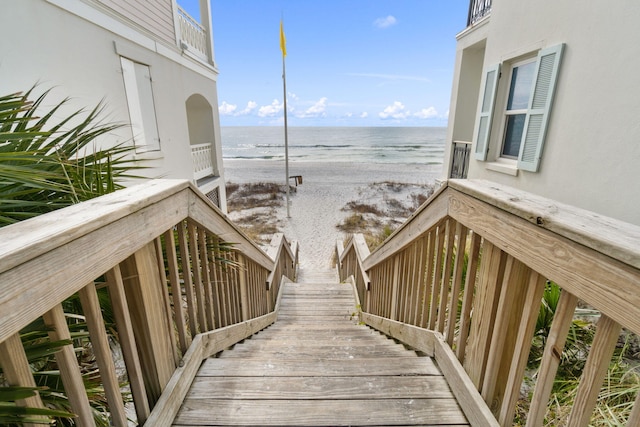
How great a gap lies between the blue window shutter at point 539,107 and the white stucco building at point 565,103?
Result: 12 mm

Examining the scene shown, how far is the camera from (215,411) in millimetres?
1322

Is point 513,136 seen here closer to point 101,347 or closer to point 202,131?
point 101,347

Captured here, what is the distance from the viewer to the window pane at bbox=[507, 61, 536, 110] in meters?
4.19

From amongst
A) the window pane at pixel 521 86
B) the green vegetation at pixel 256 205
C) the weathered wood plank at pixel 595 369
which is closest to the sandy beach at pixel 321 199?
the green vegetation at pixel 256 205

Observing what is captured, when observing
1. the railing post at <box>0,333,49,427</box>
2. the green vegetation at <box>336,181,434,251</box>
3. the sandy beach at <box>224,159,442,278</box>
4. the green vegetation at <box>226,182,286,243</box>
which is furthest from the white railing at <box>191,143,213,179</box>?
the railing post at <box>0,333,49,427</box>

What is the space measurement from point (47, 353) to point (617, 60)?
14.1ft

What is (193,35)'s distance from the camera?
7230 millimetres

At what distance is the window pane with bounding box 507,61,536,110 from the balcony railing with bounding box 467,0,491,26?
2.01 m

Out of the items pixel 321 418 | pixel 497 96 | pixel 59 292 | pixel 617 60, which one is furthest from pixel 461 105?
pixel 59 292

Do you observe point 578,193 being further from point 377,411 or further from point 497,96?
point 377,411

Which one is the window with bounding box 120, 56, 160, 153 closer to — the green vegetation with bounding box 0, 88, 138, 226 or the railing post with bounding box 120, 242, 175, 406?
the green vegetation with bounding box 0, 88, 138, 226

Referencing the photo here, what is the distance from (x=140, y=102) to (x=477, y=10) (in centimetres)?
679

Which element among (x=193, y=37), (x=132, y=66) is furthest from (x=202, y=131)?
(x=132, y=66)

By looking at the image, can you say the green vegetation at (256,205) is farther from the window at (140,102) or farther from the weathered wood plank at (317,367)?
the weathered wood plank at (317,367)
